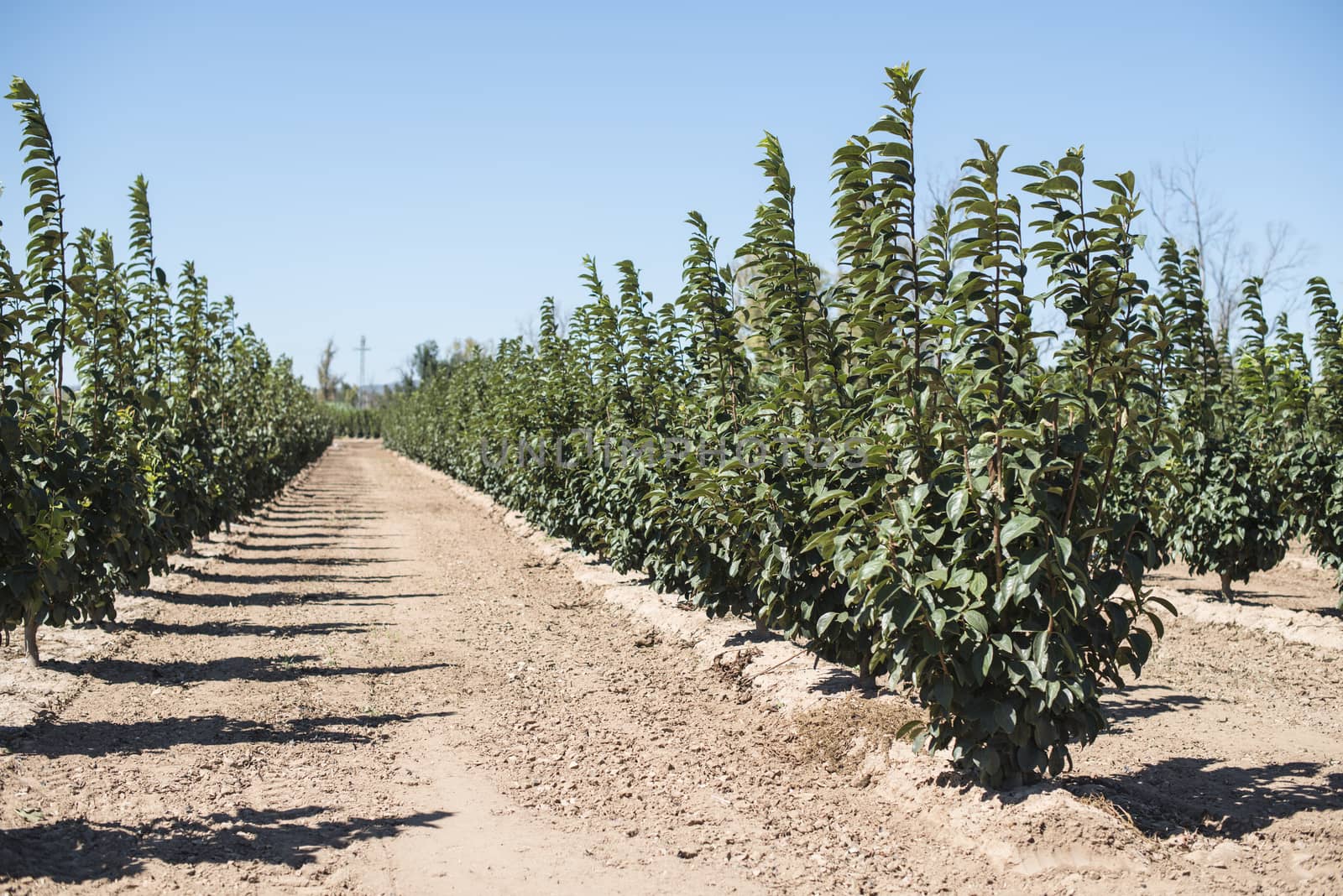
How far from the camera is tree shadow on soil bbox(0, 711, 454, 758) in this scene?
215 inches

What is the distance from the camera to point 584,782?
512 centimetres

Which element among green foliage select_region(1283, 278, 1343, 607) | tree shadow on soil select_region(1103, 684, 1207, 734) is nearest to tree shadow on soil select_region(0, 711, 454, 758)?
tree shadow on soil select_region(1103, 684, 1207, 734)

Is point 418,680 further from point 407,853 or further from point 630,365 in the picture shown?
point 630,365

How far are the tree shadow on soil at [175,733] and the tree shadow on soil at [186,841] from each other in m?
1.20

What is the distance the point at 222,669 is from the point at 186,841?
3.56 meters

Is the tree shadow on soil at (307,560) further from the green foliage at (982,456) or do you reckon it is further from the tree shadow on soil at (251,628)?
the green foliage at (982,456)

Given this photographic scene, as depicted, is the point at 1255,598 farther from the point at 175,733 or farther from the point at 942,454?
the point at 175,733

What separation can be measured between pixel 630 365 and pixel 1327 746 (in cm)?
654

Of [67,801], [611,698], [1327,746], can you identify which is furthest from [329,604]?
[1327,746]

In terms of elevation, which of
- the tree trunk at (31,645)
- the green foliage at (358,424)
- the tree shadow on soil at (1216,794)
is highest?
the green foliage at (358,424)

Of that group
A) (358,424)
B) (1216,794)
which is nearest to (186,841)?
(1216,794)

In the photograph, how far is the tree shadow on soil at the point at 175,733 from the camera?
546cm

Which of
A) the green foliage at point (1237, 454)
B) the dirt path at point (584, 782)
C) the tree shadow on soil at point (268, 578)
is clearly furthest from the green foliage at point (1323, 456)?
the tree shadow on soil at point (268, 578)

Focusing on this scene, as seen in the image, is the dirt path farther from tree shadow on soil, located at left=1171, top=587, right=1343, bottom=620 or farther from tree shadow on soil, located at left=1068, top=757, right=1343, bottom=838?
tree shadow on soil, located at left=1171, top=587, right=1343, bottom=620
